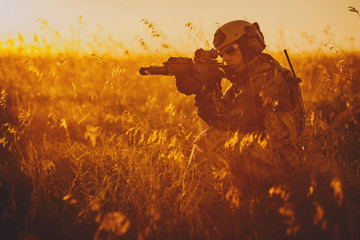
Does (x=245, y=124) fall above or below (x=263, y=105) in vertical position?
below

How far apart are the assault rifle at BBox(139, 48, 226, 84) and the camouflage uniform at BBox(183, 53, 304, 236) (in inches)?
6.6

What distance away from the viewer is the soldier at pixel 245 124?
2.83 meters

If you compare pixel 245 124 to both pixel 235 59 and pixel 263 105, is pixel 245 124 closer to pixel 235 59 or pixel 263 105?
pixel 263 105

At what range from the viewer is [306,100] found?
5.50m

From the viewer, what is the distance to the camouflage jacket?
2.87m

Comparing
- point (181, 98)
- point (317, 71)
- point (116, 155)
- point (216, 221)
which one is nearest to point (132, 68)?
point (181, 98)

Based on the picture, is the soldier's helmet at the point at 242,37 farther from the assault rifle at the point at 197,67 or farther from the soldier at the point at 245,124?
the assault rifle at the point at 197,67

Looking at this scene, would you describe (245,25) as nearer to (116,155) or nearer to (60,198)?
(116,155)

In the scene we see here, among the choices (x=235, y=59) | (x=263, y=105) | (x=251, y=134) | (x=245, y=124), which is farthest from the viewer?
(x=235, y=59)

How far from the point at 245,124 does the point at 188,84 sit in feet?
2.08

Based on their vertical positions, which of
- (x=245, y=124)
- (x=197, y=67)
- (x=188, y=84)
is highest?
(x=197, y=67)

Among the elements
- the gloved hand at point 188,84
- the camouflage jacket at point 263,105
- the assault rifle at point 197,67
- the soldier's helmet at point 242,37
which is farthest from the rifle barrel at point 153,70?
the soldier's helmet at point 242,37

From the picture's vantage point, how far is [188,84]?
3088 millimetres

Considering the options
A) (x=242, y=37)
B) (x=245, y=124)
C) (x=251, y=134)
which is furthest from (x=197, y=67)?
(x=251, y=134)
